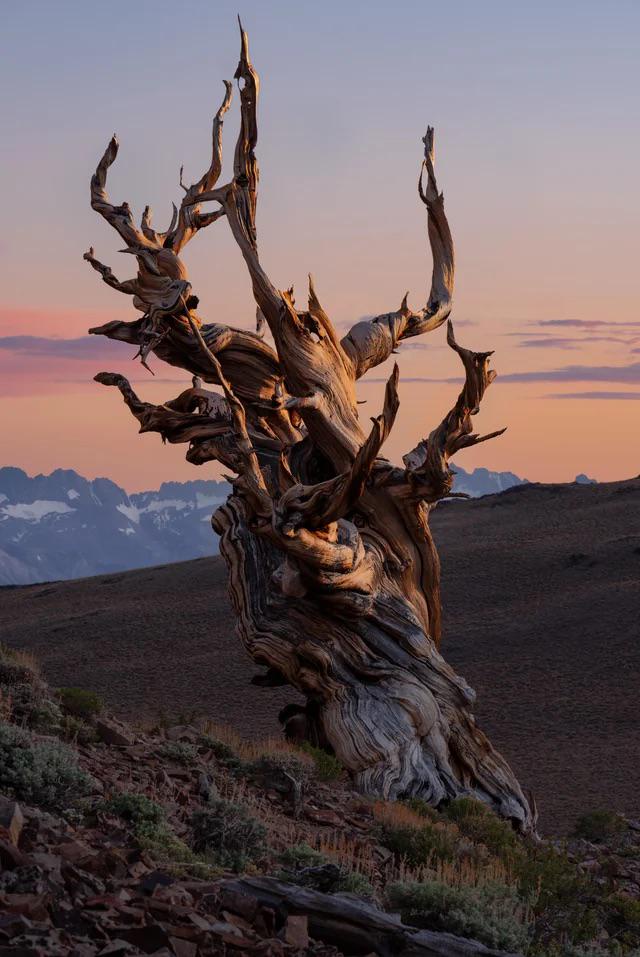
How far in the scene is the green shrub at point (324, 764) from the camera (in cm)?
1311

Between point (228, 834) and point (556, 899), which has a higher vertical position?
point (228, 834)

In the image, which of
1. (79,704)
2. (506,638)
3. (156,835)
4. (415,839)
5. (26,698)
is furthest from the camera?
(506,638)

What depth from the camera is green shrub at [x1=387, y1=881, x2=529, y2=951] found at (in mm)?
6902

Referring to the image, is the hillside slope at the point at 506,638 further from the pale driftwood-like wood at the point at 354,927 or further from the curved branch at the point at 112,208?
the pale driftwood-like wood at the point at 354,927

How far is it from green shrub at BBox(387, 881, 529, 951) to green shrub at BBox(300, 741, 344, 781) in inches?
222

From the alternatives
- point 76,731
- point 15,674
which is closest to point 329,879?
point 76,731

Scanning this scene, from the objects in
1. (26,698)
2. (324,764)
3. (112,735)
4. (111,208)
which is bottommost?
(324,764)

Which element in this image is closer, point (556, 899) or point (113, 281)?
point (556, 899)

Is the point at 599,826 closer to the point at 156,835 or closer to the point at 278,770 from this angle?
the point at 278,770

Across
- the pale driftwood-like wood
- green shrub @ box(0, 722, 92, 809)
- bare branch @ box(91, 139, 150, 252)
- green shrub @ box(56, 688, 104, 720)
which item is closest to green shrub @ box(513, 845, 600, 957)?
the pale driftwood-like wood

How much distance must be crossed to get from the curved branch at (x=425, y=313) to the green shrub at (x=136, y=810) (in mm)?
8365

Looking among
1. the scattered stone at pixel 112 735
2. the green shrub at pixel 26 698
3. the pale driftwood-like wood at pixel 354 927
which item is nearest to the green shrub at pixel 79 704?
the green shrub at pixel 26 698

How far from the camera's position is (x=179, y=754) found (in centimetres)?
1155

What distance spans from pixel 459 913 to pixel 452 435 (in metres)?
8.52
